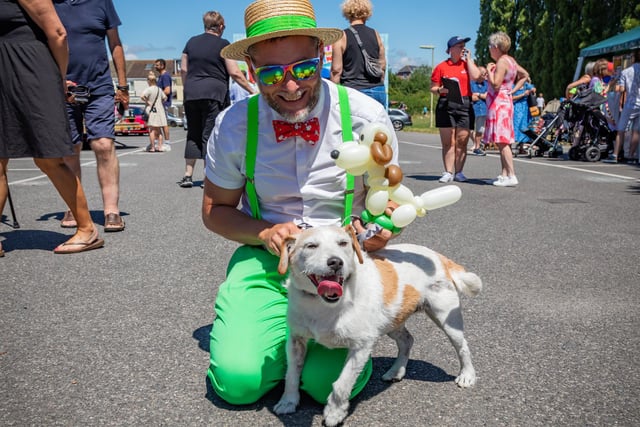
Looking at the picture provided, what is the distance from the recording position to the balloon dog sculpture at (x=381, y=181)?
2.61 meters

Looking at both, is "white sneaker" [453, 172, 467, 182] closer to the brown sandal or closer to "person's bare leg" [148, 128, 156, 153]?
the brown sandal

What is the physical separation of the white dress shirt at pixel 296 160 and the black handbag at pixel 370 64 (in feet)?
17.4

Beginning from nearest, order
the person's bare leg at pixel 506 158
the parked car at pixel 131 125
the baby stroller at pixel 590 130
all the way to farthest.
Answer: the person's bare leg at pixel 506 158 → the baby stroller at pixel 590 130 → the parked car at pixel 131 125

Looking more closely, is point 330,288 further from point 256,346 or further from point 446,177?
point 446,177

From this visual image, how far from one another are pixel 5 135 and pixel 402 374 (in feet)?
12.2

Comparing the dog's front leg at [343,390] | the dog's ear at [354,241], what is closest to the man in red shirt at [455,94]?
the dog's ear at [354,241]

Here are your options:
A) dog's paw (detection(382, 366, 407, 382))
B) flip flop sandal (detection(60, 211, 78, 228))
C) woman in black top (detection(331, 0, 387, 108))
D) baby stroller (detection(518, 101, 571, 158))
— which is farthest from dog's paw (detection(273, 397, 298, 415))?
baby stroller (detection(518, 101, 571, 158))

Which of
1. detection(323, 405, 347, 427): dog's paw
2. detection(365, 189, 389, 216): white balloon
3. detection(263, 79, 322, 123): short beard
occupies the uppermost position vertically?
detection(263, 79, 322, 123): short beard

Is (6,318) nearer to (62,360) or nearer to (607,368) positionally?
(62,360)

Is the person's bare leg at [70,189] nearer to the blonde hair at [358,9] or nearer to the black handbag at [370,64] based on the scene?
the black handbag at [370,64]

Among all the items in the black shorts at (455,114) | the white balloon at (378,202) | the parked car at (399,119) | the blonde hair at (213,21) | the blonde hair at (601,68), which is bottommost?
the parked car at (399,119)

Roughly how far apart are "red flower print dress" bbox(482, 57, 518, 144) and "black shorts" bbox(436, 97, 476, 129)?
0.32 meters

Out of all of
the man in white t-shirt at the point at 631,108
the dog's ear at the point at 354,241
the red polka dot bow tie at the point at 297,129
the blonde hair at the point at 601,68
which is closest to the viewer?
the dog's ear at the point at 354,241

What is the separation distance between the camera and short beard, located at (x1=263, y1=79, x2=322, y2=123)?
9.27 feet
